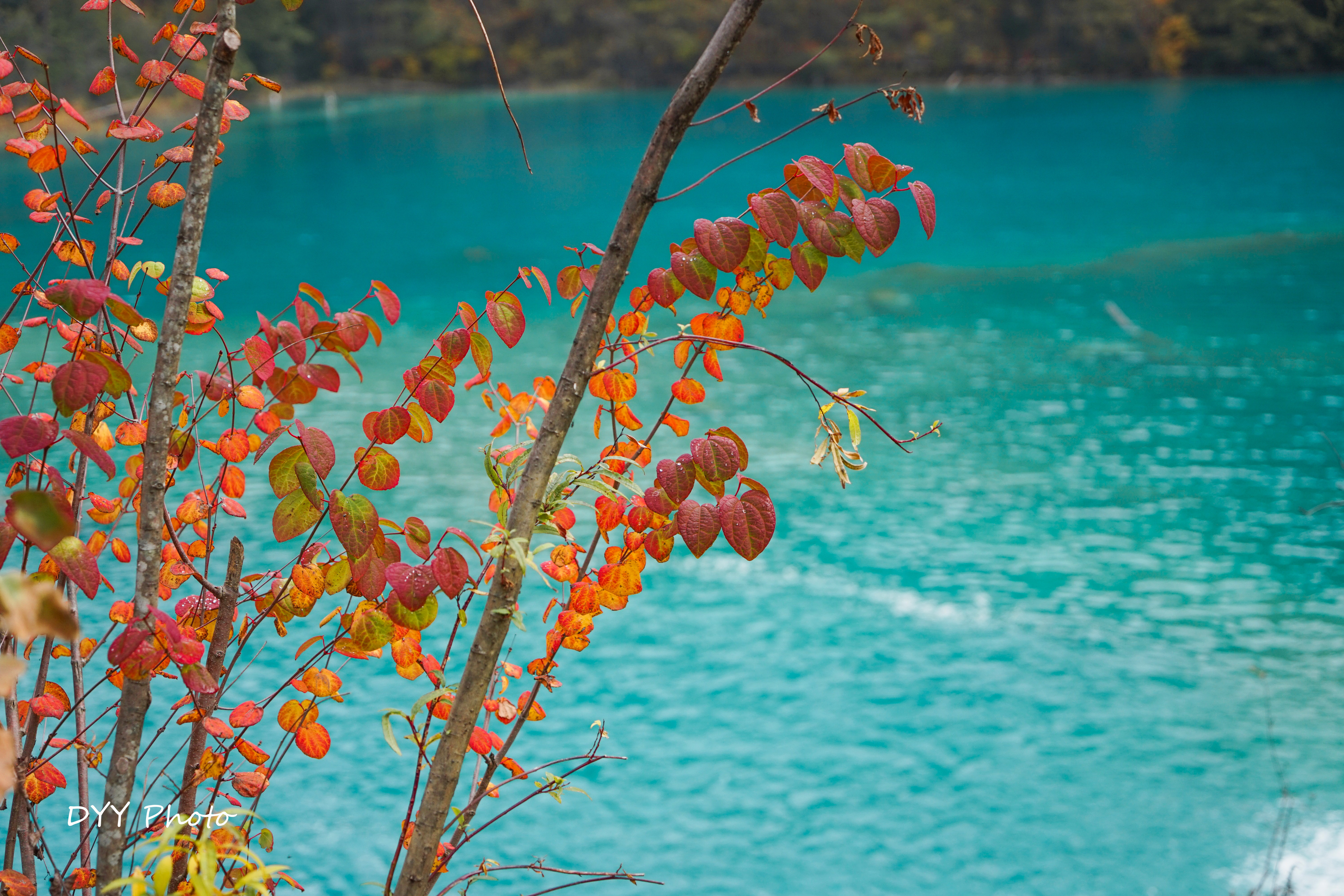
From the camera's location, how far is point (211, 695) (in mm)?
1140

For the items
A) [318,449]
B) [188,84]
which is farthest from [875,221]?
[188,84]

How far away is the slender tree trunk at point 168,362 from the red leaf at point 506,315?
0.32m

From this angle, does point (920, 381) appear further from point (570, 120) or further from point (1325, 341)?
point (570, 120)

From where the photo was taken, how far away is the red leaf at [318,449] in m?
1.00

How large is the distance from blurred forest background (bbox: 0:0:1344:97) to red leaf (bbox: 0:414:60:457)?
2198 cm

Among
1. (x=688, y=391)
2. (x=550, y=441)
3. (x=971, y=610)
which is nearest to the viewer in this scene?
(x=550, y=441)

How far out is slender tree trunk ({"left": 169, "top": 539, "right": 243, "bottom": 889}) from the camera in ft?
3.77

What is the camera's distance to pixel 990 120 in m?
25.1

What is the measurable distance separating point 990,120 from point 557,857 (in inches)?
1007

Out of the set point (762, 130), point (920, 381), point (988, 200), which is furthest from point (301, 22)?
point (920, 381)

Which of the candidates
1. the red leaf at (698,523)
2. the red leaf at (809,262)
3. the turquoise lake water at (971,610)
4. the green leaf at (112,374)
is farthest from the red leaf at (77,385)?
the turquoise lake water at (971,610)

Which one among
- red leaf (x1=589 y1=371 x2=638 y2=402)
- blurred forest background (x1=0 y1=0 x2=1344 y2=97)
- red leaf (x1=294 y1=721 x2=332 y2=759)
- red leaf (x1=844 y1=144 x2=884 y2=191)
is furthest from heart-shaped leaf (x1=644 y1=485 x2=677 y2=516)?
blurred forest background (x1=0 y1=0 x2=1344 y2=97)

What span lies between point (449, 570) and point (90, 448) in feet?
1.12

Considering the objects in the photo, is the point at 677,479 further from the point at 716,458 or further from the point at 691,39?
the point at 691,39
